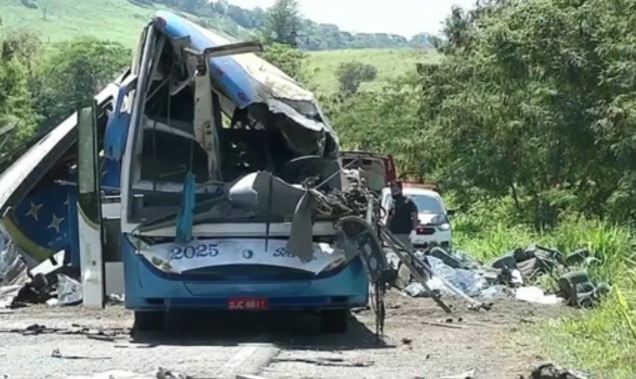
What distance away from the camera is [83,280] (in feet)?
41.4

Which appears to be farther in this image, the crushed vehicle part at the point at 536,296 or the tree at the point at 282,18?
the tree at the point at 282,18

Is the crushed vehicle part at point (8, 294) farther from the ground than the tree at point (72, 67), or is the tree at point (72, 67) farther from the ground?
the tree at point (72, 67)

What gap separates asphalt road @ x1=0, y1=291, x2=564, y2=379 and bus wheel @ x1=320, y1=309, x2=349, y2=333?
120 mm

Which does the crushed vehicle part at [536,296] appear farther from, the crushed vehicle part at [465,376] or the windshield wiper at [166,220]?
the crushed vehicle part at [465,376]

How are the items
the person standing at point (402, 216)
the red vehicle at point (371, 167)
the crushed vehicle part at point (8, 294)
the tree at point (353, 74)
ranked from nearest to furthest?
the red vehicle at point (371, 167) → the crushed vehicle part at point (8, 294) → the person standing at point (402, 216) → the tree at point (353, 74)

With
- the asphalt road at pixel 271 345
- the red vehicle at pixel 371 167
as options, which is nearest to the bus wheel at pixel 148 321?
the asphalt road at pixel 271 345

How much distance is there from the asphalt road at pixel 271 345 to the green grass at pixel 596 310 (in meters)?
0.37

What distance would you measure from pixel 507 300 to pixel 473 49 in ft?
71.5

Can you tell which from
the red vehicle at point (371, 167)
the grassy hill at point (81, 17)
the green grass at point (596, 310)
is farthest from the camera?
the grassy hill at point (81, 17)

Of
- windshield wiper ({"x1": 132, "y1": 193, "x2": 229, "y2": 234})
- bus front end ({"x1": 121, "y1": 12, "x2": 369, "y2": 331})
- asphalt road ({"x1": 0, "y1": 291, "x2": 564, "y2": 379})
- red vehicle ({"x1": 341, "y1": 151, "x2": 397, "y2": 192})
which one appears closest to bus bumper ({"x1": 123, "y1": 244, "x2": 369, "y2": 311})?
bus front end ({"x1": 121, "y1": 12, "x2": 369, "y2": 331})

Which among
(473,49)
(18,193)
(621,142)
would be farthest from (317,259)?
(473,49)

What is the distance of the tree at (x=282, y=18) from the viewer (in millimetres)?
100812

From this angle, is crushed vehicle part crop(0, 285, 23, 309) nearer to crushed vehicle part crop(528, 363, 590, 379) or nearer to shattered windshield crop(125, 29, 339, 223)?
shattered windshield crop(125, 29, 339, 223)

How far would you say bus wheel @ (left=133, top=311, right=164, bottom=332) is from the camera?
1319 centimetres
